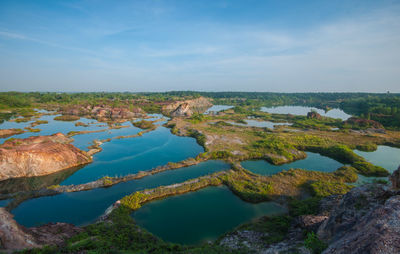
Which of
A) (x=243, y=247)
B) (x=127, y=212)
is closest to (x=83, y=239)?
(x=127, y=212)

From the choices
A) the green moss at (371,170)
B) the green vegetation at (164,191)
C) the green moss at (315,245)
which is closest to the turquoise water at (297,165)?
the green moss at (371,170)

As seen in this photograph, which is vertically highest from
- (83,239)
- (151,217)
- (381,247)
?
A: (381,247)

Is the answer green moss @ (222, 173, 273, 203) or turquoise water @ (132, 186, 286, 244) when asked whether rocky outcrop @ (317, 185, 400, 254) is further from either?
green moss @ (222, 173, 273, 203)

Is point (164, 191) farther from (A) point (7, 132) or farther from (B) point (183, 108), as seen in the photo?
(B) point (183, 108)

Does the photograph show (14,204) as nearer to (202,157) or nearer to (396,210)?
(202,157)

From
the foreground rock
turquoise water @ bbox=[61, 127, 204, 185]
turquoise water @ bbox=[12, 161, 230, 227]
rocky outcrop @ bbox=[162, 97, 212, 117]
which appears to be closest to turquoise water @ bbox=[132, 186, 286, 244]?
turquoise water @ bbox=[12, 161, 230, 227]

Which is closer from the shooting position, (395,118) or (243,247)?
(243,247)
